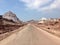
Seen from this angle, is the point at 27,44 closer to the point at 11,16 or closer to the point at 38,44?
the point at 38,44

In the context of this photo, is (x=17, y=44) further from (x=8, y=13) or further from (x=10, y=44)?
(x=8, y=13)

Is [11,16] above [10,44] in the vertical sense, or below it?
above

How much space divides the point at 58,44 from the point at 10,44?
17.2 feet

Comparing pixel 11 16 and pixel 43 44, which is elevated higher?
A: pixel 11 16

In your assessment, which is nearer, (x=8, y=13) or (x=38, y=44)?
(x=38, y=44)

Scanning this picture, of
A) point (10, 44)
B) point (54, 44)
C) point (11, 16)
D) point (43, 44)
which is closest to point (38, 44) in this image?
point (43, 44)

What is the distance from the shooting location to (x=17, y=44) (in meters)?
16.1

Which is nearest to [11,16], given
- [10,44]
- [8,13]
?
[8,13]

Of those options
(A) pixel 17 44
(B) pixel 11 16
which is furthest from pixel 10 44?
(B) pixel 11 16

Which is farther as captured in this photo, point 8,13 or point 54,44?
point 8,13

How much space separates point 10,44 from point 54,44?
4770 mm

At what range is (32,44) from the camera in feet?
51.4

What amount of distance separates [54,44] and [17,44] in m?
3.96

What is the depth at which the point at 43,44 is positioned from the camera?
15930 millimetres
